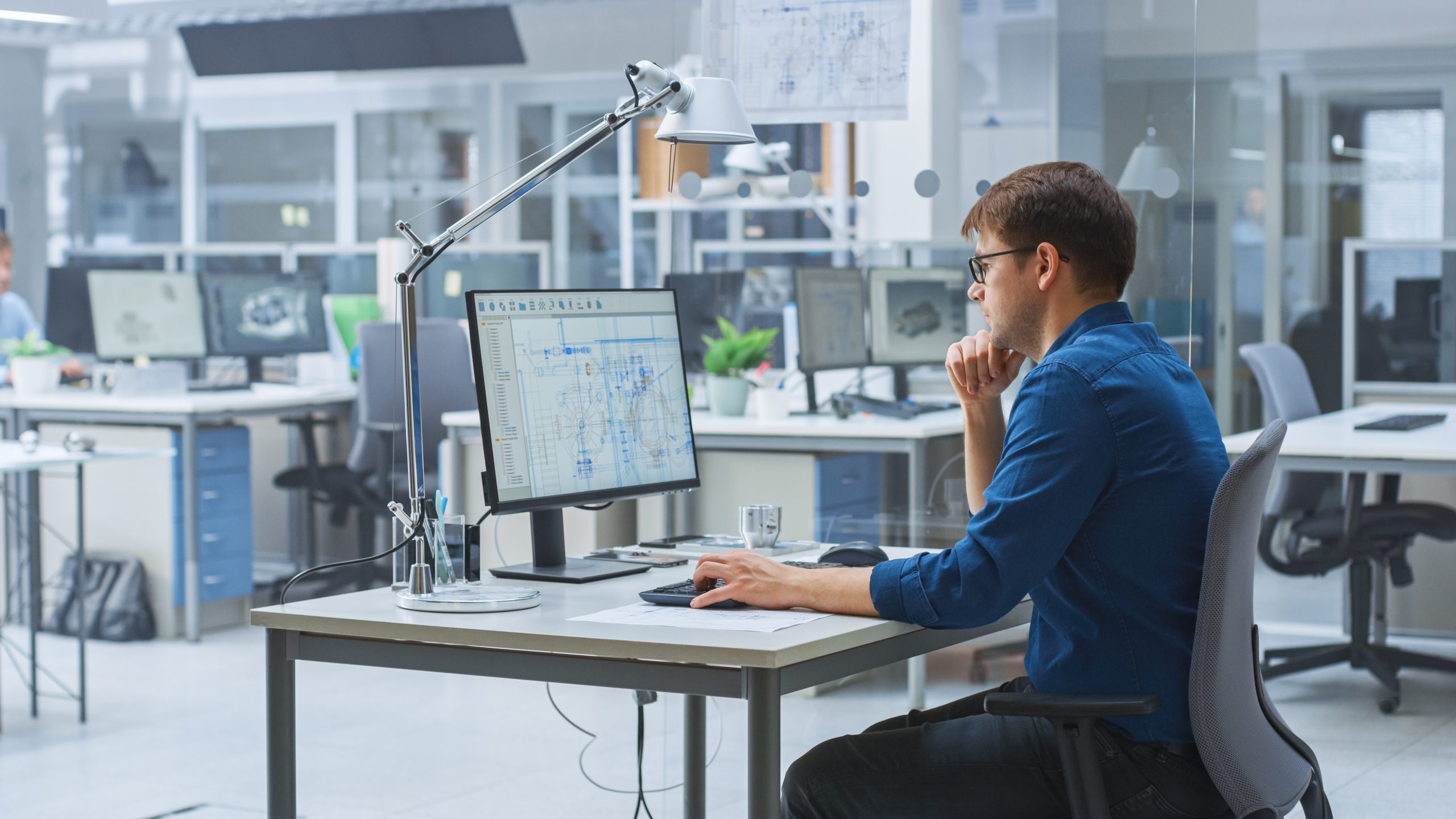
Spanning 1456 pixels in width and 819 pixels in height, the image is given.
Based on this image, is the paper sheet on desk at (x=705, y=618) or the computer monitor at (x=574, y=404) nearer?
the paper sheet on desk at (x=705, y=618)

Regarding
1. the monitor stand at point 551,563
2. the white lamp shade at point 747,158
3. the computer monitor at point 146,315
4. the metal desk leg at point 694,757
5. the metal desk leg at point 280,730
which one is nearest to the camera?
the metal desk leg at point 280,730

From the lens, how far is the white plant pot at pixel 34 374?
548cm

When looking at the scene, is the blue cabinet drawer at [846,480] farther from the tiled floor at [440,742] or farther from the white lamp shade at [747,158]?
the white lamp shade at [747,158]

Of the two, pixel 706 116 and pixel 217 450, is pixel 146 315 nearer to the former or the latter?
pixel 217 450

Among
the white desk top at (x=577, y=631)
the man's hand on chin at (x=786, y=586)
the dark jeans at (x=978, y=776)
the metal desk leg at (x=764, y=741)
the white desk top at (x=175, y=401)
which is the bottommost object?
the dark jeans at (x=978, y=776)

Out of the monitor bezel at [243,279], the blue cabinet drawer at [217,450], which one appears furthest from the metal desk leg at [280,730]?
the monitor bezel at [243,279]

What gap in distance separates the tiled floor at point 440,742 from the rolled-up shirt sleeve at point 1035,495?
4.71 ft

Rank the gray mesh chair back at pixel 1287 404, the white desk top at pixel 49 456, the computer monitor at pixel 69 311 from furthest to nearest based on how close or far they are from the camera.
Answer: the computer monitor at pixel 69 311 < the gray mesh chair back at pixel 1287 404 < the white desk top at pixel 49 456

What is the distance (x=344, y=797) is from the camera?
132 inches

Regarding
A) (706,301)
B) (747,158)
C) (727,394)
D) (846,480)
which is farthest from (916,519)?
(747,158)

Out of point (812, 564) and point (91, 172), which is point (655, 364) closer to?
point (812, 564)

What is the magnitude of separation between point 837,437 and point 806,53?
1362 mm

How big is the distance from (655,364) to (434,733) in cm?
181

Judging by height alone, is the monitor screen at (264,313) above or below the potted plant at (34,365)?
above
